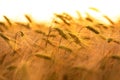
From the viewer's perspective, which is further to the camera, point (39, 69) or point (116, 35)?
point (116, 35)

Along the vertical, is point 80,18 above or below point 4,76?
above

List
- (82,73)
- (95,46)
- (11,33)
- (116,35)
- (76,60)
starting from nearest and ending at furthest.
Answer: (82,73)
(76,60)
(95,46)
(116,35)
(11,33)

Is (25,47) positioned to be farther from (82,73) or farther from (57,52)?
(82,73)

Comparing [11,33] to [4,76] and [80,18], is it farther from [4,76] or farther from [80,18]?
[4,76]

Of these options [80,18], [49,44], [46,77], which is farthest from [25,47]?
[80,18]

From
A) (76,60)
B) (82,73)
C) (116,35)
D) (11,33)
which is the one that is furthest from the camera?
(11,33)

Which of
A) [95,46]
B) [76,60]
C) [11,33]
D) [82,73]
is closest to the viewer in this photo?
[82,73]

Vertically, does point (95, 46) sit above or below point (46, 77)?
above

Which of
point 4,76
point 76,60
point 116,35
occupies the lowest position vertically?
point 4,76

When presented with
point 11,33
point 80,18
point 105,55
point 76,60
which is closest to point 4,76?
point 76,60
